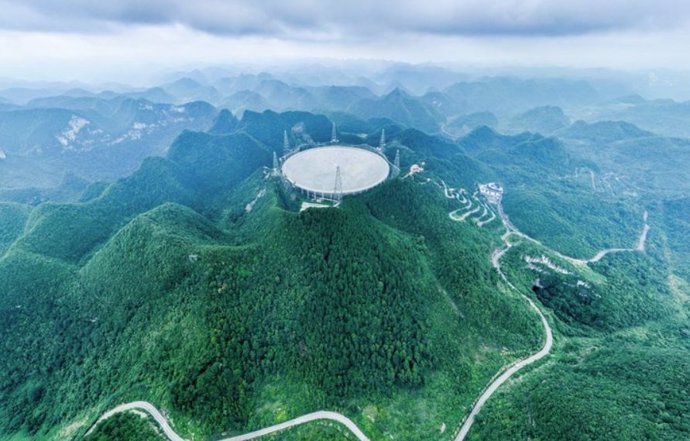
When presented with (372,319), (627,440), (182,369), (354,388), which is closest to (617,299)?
(627,440)

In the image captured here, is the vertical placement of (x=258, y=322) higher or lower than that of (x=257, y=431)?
higher

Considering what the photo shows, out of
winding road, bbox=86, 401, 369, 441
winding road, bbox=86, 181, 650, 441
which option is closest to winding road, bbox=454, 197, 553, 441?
winding road, bbox=86, 181, 650, 441

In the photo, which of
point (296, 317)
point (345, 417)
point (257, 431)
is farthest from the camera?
point (296, 317)

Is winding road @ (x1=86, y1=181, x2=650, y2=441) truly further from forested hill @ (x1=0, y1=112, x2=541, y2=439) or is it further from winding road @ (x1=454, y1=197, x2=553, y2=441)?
forested hill @ (x1=0, y1=112, x2=541, y2=439)

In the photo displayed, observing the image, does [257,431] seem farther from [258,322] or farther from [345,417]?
[258,322]

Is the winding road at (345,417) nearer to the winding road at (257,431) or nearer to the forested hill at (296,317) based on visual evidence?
the winding road at (257,431)

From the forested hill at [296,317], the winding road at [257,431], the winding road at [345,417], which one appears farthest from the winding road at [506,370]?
the winding road at [257,431]

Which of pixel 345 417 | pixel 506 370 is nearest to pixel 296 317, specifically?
pixel 345 417

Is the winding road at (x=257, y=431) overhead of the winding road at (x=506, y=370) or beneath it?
beneath

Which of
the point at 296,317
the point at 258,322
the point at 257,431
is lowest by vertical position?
the point at 257,431

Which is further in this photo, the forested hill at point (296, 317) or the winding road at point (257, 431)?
the forested hill at point (296, 317)

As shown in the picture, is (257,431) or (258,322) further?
(258,322)

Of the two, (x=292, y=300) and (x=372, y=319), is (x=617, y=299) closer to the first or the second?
(x=372, y=319)
